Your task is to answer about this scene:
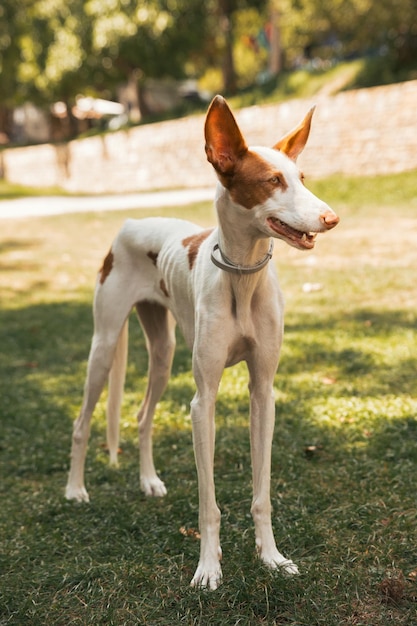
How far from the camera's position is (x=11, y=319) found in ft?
28.8

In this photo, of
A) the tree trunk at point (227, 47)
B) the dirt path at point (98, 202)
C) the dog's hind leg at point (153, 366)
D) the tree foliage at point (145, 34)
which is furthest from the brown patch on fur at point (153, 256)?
the tree trunk at point (227, 47)

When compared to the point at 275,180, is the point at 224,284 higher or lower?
lower

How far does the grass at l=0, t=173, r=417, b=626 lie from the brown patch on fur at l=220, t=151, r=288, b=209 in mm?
1489

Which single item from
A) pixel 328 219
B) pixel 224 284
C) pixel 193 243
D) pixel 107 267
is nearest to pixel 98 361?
pixel 107 267

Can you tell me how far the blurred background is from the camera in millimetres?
20734

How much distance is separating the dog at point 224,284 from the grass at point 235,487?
0.65ft

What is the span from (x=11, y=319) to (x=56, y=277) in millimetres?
2292

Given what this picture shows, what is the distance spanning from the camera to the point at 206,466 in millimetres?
3209

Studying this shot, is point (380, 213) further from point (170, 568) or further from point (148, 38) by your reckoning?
point (148, 38)

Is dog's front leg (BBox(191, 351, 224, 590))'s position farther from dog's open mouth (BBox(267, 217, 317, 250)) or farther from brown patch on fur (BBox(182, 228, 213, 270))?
dog's open mouth (BBox(267, 217, 317, 250))

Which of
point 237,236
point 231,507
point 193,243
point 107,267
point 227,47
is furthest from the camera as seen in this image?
point 227,47

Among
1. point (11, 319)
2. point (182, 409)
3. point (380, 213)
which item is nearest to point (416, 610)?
point (182, 409)

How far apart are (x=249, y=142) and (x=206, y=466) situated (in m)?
16.1

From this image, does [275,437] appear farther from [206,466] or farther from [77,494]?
[206,466]
